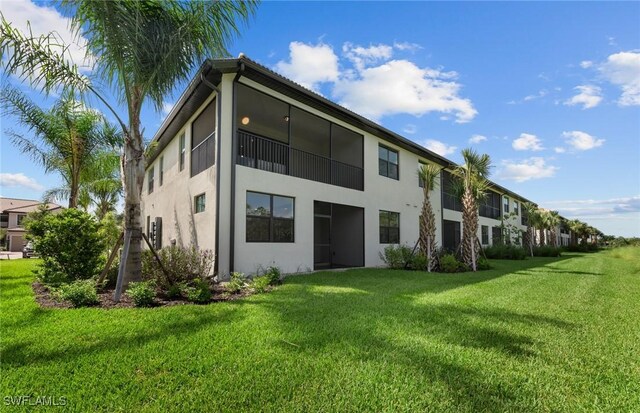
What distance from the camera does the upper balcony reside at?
1151 centimetres

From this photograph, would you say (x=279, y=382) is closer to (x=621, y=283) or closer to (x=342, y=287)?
(x=342, y=287)

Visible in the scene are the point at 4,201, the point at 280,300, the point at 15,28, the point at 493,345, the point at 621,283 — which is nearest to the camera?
the point at 493,345

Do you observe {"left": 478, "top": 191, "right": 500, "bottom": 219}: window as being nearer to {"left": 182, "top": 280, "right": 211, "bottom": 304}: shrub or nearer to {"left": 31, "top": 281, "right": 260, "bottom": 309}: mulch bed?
{"left": 31, "top": 281, "right": 260, "bottom": 309}: mulch bed

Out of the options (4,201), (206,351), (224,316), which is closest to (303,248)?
(224,316)

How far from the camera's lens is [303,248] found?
11758 millimetres

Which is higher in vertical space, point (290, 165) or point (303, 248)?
point (290, 165)

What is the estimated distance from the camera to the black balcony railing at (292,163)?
1130 cm

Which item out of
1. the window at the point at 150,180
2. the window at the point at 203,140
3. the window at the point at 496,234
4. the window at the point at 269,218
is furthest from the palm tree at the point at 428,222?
the window at the point at 496,234

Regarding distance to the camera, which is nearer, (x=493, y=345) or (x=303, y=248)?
(x=493, y=345)

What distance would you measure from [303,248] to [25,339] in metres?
8.20

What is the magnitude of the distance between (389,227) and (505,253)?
11996 millimetres

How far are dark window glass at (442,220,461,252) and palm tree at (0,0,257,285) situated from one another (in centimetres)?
1937

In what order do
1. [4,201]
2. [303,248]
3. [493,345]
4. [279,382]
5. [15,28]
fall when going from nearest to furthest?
[279,382] → [493,345] → [15,28] → [303,248] → [4,201]

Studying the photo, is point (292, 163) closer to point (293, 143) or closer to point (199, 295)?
point (293, 143)
